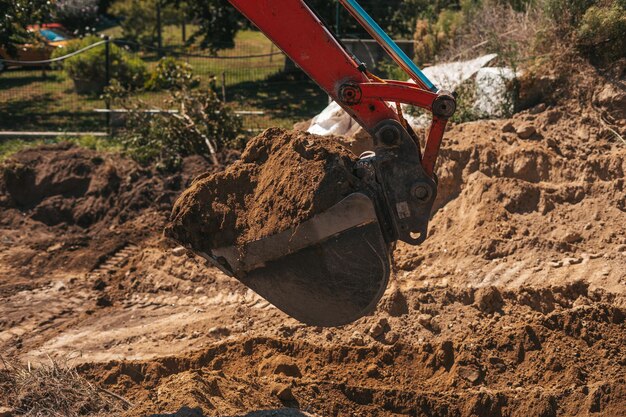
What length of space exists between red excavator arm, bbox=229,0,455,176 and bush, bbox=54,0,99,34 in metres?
22.8

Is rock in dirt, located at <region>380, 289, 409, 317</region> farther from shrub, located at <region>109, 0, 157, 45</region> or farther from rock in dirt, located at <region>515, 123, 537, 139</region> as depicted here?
shrub, located at <region>109, 0, 157, 45</region>

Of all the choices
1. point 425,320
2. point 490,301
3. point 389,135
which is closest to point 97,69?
point 425,320

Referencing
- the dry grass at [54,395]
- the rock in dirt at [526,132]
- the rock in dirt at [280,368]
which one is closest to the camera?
the dry grass at [54,395]

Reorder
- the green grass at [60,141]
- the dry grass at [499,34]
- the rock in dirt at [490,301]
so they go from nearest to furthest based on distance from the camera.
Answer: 1. the rock in dirt at [490,301]
2. the dry grass at [499,34]
3. the green grass at [60,141]

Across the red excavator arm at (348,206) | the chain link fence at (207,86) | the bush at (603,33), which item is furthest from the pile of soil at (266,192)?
the chain link fence at (207,86)

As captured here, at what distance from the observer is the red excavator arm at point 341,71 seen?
5.43 meters

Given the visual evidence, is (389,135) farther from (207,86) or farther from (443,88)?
(207,86)

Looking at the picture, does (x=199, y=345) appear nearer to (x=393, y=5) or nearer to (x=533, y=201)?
(x=533, y=201)

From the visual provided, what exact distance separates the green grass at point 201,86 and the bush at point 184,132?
1651 mm

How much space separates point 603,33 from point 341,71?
5.13m

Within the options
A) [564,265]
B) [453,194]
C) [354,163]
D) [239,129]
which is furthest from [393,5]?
[354,163]

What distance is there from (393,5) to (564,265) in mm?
10642

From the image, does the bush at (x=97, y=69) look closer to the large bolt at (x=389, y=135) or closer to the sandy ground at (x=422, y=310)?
the sandy ground at (x=422, y=310)

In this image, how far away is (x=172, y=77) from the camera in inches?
517
